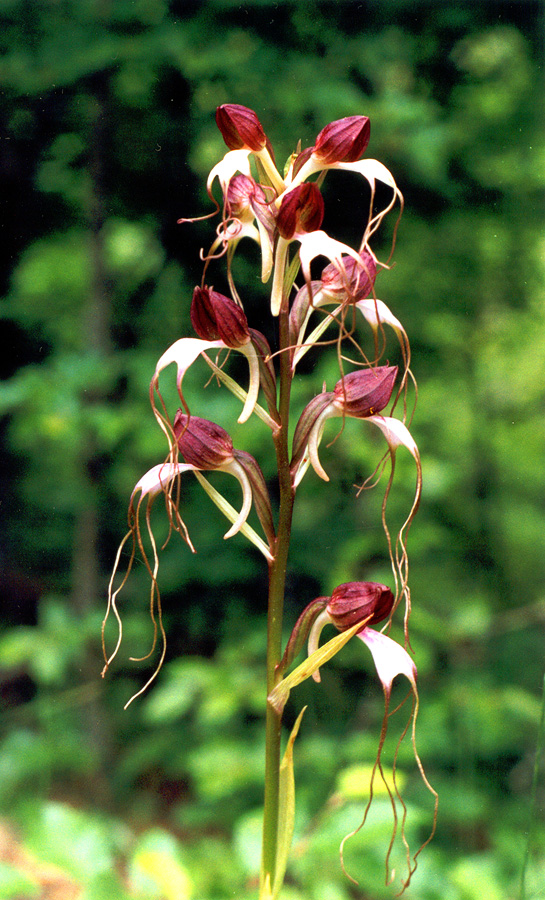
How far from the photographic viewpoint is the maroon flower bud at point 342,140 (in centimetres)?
38

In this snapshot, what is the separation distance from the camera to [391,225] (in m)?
1.20

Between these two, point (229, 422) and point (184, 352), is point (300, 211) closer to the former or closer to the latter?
point (184, 352)

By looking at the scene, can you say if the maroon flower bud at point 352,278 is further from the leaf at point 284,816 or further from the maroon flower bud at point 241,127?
the leaf at point 284,816

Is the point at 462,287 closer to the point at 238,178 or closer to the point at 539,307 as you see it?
the point at 539,307

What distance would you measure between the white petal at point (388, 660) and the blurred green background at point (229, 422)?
23.3 inches

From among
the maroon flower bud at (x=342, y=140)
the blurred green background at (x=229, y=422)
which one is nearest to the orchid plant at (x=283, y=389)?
the maroon flower bud at (x=342, y=140)

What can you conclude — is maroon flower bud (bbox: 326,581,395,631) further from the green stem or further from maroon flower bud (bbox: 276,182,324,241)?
maroon flower bud (bbox: 276,182,324,241)

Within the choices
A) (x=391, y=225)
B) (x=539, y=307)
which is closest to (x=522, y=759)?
(x=539, y=307)

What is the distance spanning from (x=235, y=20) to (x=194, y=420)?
99 cm

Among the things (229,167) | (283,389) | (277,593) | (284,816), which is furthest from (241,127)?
(284,816)

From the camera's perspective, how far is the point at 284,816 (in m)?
0.42

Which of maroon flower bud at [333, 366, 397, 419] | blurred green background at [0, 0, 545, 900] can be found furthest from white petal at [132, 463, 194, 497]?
blurred green background at [0, 0, 545, 900]

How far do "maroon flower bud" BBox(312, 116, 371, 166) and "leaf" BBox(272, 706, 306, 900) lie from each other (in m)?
0.33

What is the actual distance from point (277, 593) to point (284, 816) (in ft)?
0.47
